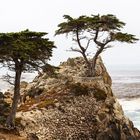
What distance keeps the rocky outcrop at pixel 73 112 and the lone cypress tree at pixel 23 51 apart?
2.38 meters

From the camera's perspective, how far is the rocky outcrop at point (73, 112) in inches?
1491

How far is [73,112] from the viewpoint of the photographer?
40.7 meters

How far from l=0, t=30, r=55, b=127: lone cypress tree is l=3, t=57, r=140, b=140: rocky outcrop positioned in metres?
2.38

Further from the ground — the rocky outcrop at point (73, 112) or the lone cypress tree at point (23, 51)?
the lone cypress tree at point (23, 51)

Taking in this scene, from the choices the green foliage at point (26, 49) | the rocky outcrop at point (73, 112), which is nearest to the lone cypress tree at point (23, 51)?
the green foliage at point (26, 49)

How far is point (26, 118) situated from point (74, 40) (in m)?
12.9

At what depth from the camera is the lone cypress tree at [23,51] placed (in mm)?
33062

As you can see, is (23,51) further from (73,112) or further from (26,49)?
(73,112)

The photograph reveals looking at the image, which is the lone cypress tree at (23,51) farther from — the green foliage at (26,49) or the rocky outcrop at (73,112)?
the rocky outcrop at (73,112)

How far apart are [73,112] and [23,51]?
10521 mm

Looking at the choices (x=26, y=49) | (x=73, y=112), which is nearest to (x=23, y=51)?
(x=26, y=49)

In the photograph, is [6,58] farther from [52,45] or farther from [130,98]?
[130,98]

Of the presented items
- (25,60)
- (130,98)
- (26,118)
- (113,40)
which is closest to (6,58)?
(25,60)

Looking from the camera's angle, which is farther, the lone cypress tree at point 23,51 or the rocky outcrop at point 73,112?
the rocky outcrop at point 73,112
